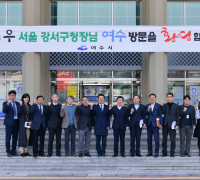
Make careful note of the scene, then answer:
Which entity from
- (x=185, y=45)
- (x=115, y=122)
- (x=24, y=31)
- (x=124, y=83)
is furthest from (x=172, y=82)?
(x=24, y=31)

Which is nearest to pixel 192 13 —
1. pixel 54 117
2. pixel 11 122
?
pixel 54 117

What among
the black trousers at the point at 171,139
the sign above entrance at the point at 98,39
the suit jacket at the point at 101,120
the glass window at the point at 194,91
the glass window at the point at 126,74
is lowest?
the black trousers at the point at 171,139

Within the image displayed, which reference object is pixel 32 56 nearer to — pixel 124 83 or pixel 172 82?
pixel 124 83

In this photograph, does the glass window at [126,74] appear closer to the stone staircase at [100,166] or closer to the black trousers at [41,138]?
the stone staircase at [100,166]

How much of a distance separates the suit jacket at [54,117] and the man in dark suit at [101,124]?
920mm

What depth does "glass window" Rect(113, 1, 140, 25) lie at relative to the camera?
1231 centimetres

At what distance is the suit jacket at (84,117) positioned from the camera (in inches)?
316

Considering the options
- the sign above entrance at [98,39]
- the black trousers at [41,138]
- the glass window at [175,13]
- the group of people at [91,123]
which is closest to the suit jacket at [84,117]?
the group of people at [91,123]

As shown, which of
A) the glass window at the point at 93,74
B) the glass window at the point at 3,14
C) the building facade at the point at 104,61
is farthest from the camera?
the glass window at the point at 93,74

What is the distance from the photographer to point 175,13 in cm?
1222

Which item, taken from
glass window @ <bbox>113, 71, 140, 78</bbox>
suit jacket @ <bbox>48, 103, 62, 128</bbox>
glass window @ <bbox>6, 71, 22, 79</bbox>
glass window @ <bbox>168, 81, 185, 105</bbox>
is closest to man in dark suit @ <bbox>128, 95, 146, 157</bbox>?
suit jacket @ <bbox>48, 103, 62, 128</bbox>

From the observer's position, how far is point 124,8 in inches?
487

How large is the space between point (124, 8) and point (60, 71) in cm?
360

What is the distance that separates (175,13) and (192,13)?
692 mm
